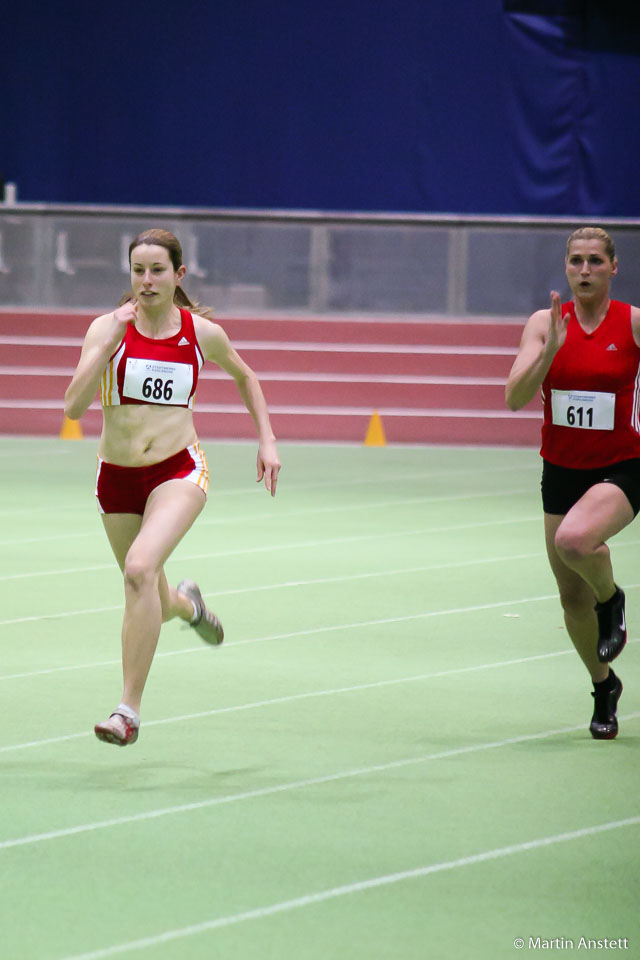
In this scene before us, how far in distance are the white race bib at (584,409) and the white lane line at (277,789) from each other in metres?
1.26

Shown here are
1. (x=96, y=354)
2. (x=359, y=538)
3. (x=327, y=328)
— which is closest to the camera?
(x=96, y=354)

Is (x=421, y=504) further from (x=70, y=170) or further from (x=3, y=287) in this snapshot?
(x=70, y=170)

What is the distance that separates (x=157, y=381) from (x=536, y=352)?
4.84 ft

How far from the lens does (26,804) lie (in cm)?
535

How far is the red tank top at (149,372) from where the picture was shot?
619 cm

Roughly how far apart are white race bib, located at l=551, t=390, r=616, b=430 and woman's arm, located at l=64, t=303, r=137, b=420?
5.59 feet

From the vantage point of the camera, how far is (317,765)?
5910 millimetres

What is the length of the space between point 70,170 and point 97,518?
41.8 ft

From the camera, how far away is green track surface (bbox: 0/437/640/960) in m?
4.32

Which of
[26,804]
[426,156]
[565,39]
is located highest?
[565,39]

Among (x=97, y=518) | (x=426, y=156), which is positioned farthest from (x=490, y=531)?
(x=426, y=156)

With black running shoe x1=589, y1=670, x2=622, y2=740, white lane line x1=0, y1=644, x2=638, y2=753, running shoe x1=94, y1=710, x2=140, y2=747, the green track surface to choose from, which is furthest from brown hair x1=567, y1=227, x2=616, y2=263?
running shoe x1=94, y1=710, x2=140, y2=747

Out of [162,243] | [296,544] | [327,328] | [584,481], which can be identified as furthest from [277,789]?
[327,328]

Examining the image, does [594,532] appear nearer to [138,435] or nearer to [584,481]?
[584,481]
